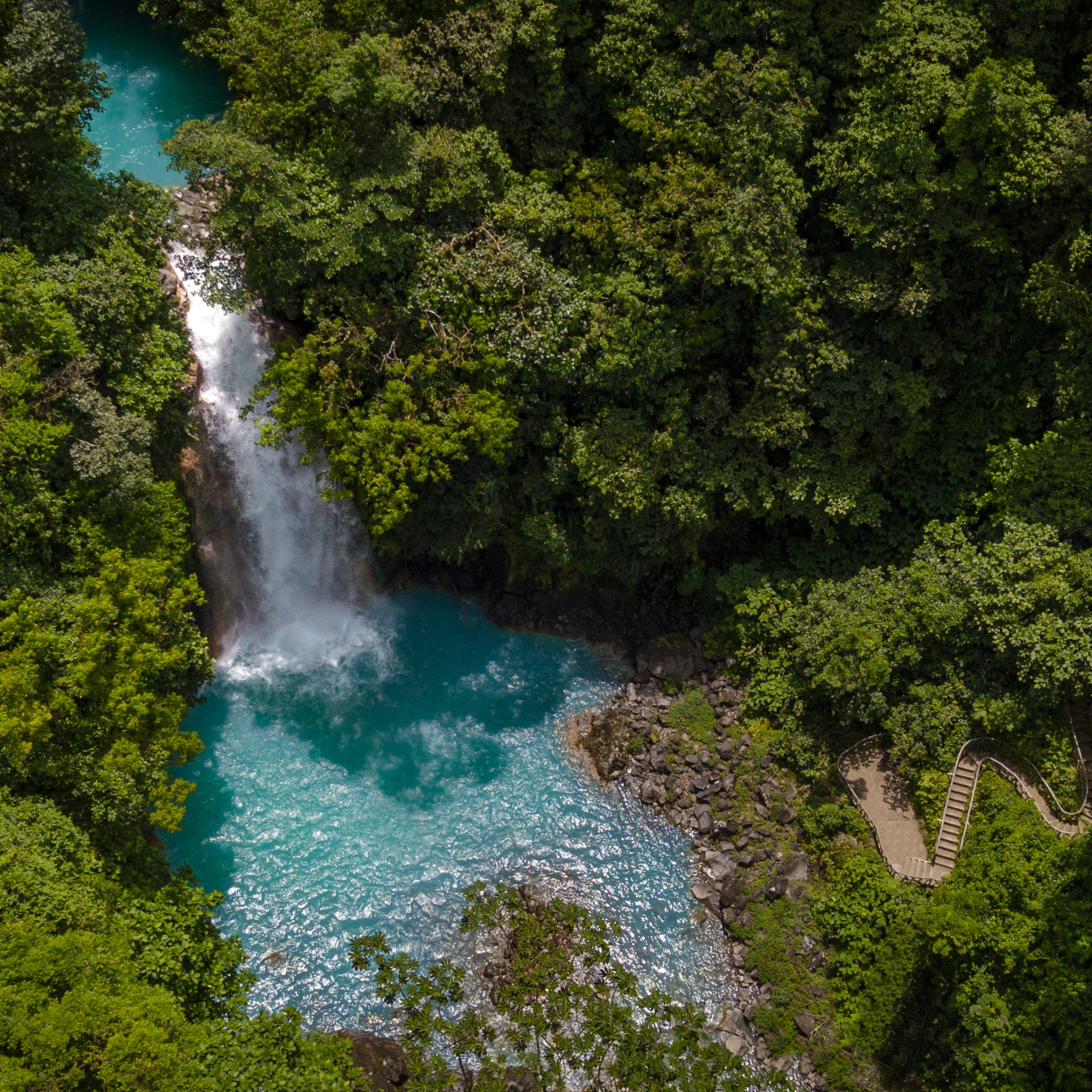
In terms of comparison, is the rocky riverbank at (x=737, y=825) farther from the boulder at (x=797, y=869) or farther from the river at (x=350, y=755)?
the river at (x=350, y=755)

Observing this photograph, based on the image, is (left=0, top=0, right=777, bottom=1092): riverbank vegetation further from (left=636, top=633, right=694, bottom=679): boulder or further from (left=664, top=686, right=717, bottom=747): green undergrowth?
(left=636, top=633, right=694, bottom=679): boulder

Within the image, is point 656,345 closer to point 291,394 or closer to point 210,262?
point 291,394

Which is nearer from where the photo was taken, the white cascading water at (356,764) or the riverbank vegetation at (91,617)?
the riverbank vegetation at (91,617)

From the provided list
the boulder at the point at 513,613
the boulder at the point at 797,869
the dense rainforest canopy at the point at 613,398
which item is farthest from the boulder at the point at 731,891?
the boulder at the point at 513,613

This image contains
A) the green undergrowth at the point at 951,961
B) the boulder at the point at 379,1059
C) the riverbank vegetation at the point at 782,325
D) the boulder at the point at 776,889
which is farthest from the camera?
the boulder at the point at 776,889

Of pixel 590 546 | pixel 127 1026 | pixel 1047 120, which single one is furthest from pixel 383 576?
pixel 1047 120

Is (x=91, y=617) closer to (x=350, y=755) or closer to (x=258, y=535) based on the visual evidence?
(x=258, y=535)

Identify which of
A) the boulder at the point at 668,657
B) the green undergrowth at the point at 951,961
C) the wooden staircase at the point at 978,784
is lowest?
the green undergrowth at the point at 951,961
